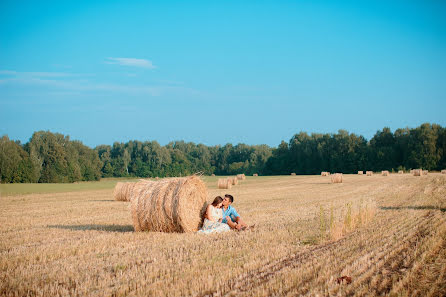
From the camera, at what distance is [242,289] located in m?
5.04

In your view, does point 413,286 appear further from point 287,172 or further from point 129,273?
point 287,172

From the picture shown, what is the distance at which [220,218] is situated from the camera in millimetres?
10180

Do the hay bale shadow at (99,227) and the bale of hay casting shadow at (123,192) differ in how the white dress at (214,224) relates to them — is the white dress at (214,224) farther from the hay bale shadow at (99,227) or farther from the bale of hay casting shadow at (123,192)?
→ the bale of hay casting shadow at (123,192)

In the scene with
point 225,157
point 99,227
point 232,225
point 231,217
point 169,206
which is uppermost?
point 225,157

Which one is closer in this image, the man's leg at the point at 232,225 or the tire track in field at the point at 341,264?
the tire track in field at the point at 341,264

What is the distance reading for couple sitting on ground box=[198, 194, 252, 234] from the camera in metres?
9.75

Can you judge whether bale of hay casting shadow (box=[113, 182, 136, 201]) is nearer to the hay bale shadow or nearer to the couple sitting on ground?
the hay bale shadow

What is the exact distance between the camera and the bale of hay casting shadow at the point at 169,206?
386 inches

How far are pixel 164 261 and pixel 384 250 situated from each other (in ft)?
12.7

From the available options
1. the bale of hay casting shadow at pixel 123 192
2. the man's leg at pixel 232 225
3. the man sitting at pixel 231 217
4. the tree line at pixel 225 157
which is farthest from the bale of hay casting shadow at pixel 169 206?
the tree line at pixel 225 157

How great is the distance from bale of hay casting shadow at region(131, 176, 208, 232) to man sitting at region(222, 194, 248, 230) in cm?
69

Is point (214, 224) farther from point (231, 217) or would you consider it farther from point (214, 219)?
point (231, 217)

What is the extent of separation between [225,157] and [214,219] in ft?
312

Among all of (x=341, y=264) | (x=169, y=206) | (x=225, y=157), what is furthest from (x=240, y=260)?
(x=225, y=157)
